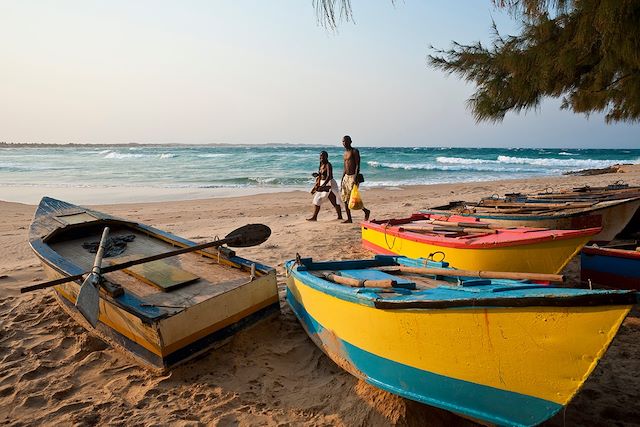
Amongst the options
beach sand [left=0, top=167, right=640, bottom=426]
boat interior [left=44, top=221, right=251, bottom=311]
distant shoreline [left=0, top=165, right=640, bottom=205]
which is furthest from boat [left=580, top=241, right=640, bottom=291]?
distant shoreline [left=0, top=165, right=640, bottom=205]

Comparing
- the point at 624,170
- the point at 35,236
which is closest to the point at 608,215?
the point at 35,236

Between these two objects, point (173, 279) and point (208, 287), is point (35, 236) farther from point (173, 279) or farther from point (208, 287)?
point (208, 287)

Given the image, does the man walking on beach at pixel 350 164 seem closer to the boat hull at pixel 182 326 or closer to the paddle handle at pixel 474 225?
the paddle handle at pixel 474 225

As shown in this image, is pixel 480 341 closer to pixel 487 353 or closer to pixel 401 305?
pixel 487 353

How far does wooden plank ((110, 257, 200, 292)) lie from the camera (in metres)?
3.96

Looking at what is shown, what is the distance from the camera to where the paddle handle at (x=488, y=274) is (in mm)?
2787

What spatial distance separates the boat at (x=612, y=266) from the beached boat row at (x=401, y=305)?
0.17 ft

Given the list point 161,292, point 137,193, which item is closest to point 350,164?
point 161,292

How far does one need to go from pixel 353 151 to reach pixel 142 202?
8980 millimetres

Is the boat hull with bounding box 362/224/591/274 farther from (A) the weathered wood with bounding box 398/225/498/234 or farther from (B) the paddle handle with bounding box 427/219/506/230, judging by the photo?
Result: (B) the paddle handle with bounding box 427/219/506/230

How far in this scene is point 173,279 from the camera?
160 inches

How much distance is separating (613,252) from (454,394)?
2997 millimetres

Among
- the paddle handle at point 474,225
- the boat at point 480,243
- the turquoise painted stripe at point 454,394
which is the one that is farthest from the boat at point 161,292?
the paddle handle at point 474,225

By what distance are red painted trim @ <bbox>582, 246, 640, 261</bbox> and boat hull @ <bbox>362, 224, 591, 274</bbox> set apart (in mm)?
Answer: 700
